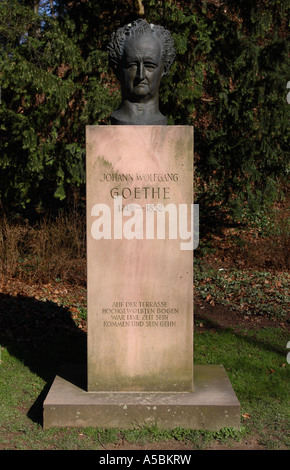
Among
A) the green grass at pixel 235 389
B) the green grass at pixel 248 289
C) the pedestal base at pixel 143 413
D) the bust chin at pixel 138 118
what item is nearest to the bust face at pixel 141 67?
the bust chin at pixel 138 118

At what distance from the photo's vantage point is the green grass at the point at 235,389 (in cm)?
425

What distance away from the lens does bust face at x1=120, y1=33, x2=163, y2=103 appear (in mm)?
4754

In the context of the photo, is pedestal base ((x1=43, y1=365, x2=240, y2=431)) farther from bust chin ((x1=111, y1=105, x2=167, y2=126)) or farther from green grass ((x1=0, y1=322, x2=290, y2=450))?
bust chin ((x1=111, y1=105, x2=167, y2=126))

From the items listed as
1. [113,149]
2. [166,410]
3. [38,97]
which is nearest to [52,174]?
[38,97]

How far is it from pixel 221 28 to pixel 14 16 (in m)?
3.73

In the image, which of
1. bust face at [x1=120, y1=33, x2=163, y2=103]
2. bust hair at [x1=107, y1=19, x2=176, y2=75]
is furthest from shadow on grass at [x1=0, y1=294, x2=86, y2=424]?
bust hair at [x1=107, y1=19, x2=176, y2=75]

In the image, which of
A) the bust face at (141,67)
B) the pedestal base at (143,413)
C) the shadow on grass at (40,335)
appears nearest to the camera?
the pedestal base at (143,413)

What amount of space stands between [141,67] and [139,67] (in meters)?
0.03

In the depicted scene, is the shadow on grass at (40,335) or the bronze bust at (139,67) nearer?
the bronze bust at (139,67)

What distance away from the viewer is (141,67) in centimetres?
476

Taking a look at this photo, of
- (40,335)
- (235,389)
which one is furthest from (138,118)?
(40,335)

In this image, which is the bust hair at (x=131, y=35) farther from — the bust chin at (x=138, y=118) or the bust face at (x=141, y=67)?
the bust chin at (x=138, y=118)
